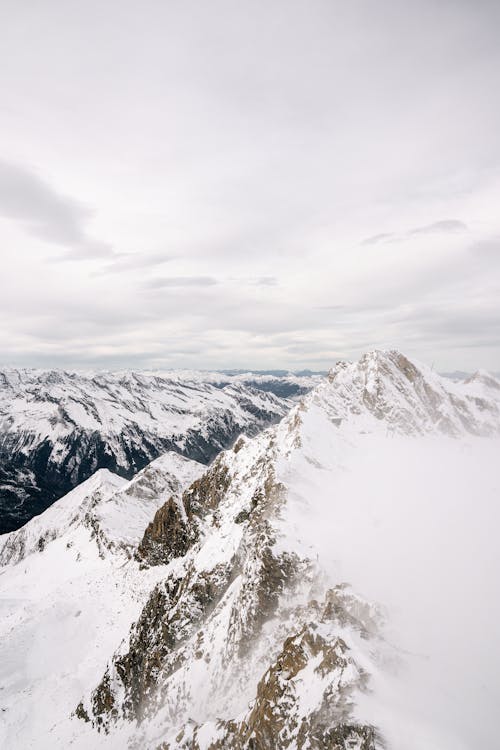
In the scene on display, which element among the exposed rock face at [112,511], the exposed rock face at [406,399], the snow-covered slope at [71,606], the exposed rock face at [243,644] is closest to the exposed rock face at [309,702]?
the exposed rock face at [243,644]

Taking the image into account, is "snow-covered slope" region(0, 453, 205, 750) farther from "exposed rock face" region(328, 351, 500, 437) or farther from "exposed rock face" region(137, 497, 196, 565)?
"exposed rock face" region(328, 351, 500, 437)

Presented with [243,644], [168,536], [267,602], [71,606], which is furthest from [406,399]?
[71,606]

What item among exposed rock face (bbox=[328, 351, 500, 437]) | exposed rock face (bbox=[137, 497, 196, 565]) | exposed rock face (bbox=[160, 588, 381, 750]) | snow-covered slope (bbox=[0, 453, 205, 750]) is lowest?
snow-covered slope (bbox=[0, 453, 205, 750])

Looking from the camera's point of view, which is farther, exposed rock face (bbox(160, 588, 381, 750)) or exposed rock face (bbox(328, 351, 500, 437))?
exposed rock face (bbox(328, 351, 500, 437))

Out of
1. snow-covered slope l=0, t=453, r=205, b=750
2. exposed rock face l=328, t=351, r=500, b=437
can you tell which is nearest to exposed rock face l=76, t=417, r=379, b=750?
snow-covered slope l=0, t=453, r=205, b=750

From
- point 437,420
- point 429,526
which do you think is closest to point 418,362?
point 437,420

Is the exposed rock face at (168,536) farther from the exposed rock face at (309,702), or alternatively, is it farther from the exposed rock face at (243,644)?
the exposed rock face at (309,702)

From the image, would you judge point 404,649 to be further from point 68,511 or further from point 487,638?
point 68,511

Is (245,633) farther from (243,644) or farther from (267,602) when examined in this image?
(267,602)

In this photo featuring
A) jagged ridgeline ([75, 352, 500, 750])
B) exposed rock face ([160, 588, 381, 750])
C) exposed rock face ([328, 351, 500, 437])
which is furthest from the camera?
exposed rock face ([328, 351, 500, 437])
